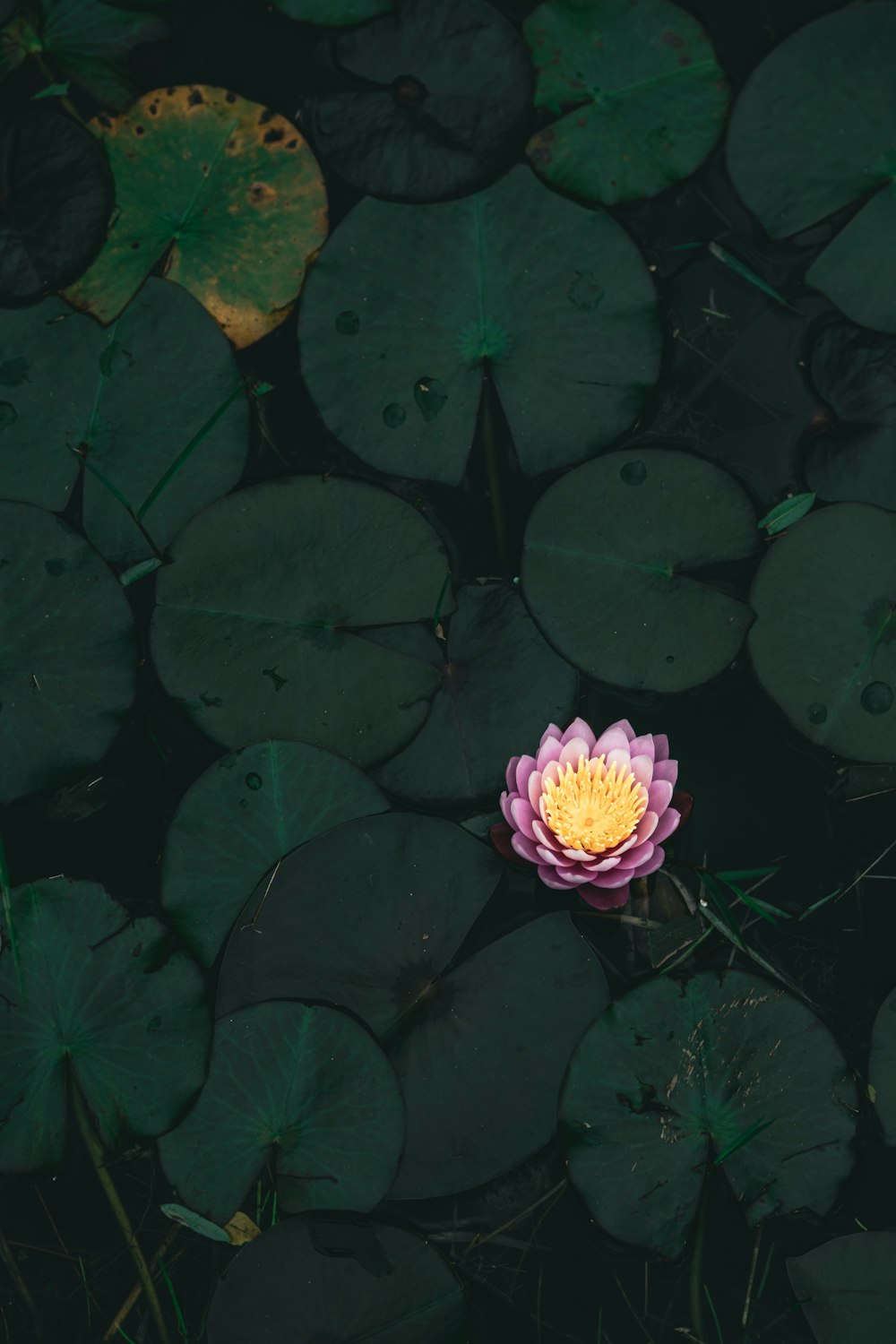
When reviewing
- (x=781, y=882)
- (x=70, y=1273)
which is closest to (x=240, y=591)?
(x=781, y=882)

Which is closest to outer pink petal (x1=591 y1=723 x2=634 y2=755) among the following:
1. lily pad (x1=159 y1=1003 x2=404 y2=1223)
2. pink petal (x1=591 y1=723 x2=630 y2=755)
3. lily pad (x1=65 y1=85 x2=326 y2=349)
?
pink petal (x1=591 y1=723 x2=630 y2=755)

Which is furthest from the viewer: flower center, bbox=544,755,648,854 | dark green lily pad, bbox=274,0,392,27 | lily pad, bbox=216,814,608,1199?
dark green lily pad, bbox=274,0,392,27

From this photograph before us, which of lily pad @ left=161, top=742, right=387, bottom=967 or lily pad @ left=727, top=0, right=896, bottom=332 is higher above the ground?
lily pad @ left=727, top=0, right=896, bottom=332

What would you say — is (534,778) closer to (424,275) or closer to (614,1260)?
(614,1260)

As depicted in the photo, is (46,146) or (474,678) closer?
(474,678)

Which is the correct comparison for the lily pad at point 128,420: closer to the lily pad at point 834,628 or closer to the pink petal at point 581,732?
the pink petal at point 581,732

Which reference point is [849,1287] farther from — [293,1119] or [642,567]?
[642,567]

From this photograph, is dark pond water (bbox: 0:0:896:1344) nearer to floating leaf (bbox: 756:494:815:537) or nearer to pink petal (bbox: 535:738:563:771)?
floating leaf (bbox: 756:494:815:537)
